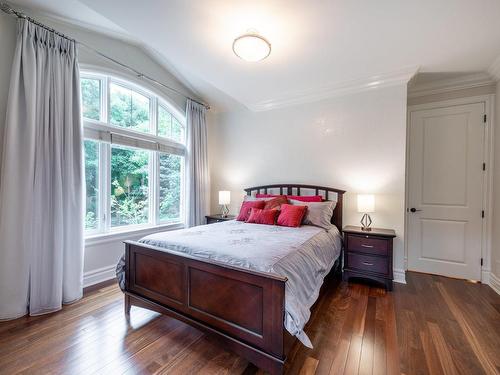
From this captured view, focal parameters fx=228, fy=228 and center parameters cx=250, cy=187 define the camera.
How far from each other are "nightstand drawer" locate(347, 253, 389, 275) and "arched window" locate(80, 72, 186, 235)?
280 centimetres

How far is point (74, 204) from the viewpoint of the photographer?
7.93ft

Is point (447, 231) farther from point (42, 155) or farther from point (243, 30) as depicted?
point (42, 155)

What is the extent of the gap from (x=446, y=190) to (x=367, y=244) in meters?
1.44

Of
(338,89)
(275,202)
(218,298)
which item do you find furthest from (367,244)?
(338,89)

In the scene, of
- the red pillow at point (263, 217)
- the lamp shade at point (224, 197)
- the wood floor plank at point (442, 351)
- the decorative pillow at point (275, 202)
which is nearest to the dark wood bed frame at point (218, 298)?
the wood floor plank at point (442, 351)

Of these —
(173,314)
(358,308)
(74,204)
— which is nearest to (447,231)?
(358,308)

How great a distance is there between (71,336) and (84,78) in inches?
108

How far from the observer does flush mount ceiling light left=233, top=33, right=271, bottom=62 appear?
2.05 m

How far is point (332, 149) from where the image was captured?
341cm

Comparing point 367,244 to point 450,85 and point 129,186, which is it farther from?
point 129,186

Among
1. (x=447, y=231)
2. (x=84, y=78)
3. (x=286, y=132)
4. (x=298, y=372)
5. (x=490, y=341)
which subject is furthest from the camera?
(x=286, y=132)

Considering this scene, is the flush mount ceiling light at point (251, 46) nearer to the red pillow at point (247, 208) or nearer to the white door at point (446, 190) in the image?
the red pillow at point (247, 208)

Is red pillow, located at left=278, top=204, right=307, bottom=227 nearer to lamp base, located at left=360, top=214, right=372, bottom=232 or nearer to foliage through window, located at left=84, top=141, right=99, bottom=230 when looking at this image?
lamp base, located at left=360, top=214, right=372, bottom=232

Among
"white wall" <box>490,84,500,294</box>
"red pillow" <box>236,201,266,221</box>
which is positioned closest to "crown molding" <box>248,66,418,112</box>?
"white wall" <box>490,84,500,294</box>
